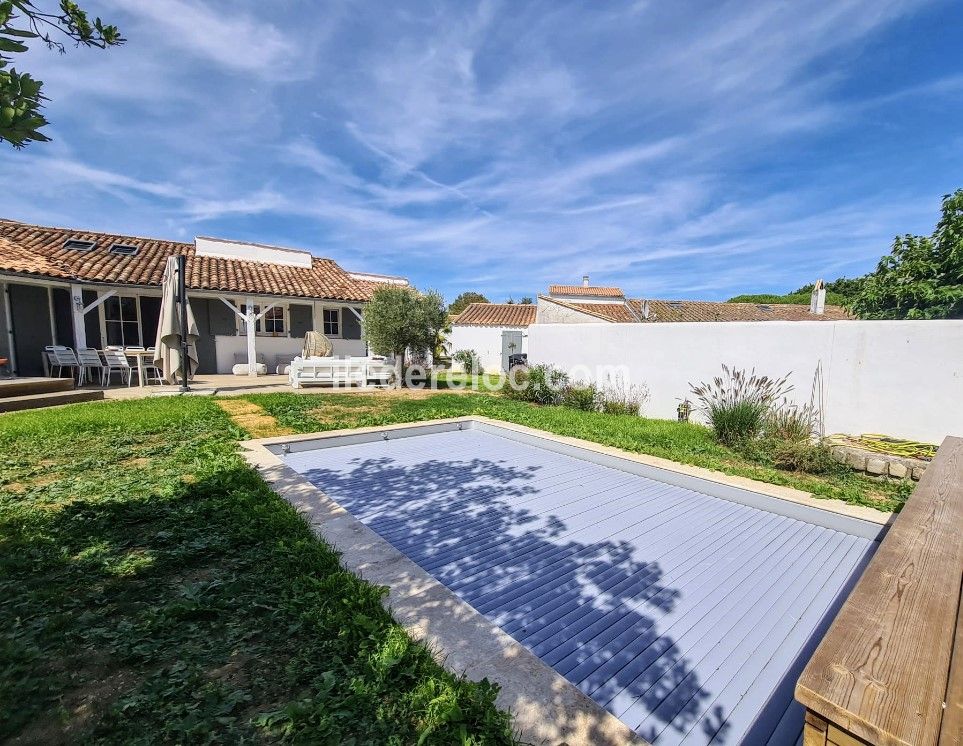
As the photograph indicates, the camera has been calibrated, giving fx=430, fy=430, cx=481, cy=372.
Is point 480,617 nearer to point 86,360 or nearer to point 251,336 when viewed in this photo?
point 86,360

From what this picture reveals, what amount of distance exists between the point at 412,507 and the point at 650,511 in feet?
9.52

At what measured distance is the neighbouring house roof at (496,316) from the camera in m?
32.1

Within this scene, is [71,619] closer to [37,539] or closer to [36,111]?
[37,539]

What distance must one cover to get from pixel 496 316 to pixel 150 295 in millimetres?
22151

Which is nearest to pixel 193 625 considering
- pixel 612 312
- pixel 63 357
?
pixel 63 357

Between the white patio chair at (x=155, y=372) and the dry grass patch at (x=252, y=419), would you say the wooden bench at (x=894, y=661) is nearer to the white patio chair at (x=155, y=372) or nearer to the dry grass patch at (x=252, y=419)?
the dry grass patch at (x=252, y=419)

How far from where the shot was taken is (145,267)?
49.7 ft

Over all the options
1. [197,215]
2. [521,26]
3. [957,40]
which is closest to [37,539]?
[521,26]

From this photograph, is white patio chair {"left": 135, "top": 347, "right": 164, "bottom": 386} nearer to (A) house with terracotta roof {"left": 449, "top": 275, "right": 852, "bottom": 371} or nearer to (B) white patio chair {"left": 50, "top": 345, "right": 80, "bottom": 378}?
(B) white patio chair {"left": 50, "top": 345, "right": 80, "bottom": 378}

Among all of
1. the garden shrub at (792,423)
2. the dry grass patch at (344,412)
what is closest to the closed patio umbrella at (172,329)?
the dry grass patch at (344,412)

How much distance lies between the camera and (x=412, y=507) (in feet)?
17.3

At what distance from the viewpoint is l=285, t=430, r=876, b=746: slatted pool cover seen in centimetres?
250

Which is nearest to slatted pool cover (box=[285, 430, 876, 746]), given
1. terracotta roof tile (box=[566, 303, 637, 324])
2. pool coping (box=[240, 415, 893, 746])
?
pool coping (box=[240, 415, 893, 746])

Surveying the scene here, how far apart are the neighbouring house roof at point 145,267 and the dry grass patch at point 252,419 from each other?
6.76 metres
